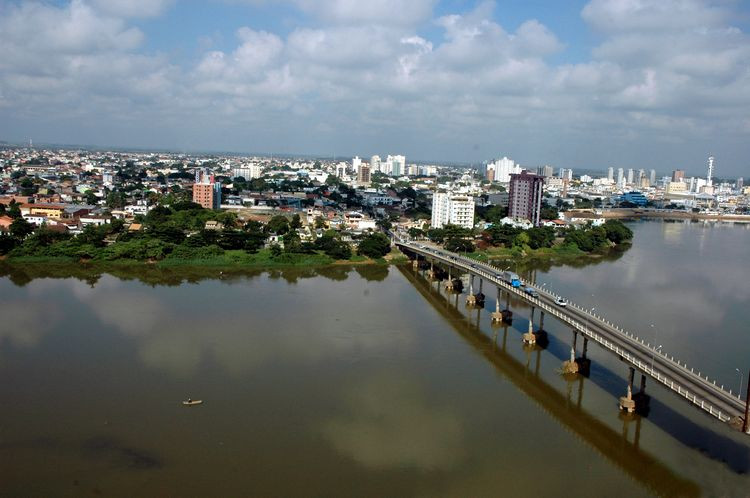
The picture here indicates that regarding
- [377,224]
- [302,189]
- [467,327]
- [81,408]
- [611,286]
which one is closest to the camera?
[81,408]

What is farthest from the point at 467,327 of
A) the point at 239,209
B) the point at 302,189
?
→ the point at 302,189

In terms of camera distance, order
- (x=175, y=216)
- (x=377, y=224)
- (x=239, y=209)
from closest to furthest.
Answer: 1. (x=175, y=216)
2. (x=377, y=224)
3. (x=239, y=209)

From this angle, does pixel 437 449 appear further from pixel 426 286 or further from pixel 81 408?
pixel 426 286

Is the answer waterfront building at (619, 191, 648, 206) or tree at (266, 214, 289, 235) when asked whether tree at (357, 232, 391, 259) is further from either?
waterfront building at (619, 191, 648, 206)

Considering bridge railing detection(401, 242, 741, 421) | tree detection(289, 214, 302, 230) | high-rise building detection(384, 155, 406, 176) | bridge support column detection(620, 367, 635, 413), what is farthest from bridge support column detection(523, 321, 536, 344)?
high-rise building detection(384, 155, 406, 176)

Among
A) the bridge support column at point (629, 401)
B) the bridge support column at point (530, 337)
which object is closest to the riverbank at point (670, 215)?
the bridge support column at point (530, 337)

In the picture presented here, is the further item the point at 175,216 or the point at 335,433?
the point at 175,216
